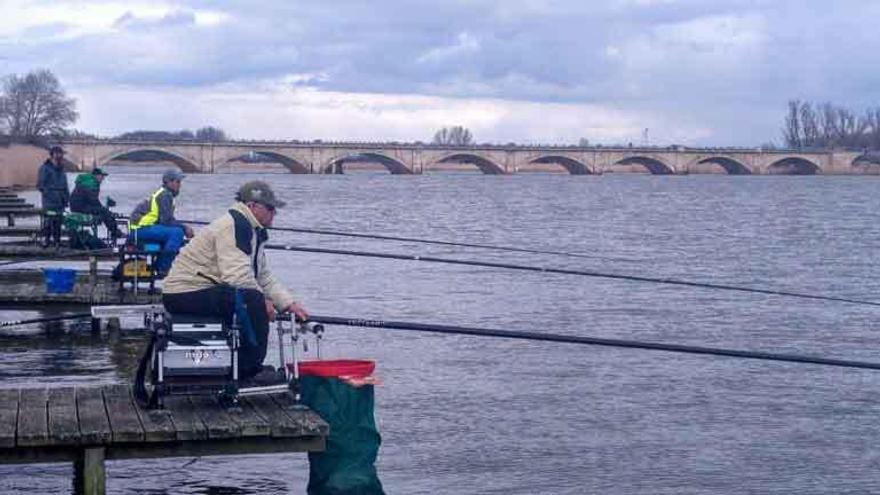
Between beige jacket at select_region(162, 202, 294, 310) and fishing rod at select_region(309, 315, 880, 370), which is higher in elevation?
beige jacket at select_region(162, 202, 294, 310)

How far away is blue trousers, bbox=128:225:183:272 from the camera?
16516mm

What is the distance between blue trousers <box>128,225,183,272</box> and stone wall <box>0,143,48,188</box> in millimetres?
54729

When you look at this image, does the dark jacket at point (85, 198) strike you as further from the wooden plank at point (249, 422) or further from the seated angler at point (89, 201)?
the wooden plank at point (249, 422)

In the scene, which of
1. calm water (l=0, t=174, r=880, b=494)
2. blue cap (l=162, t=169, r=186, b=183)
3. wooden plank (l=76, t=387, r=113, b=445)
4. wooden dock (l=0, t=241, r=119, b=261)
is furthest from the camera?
wooden dock (l=0, t=241, r=119, b=261)

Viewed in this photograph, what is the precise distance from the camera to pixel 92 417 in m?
9.55

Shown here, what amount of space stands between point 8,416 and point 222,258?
1611 millimetres

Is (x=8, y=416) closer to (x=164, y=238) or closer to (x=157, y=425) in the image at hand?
(x=157, y=425)

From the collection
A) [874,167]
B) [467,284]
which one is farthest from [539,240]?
[874,167]

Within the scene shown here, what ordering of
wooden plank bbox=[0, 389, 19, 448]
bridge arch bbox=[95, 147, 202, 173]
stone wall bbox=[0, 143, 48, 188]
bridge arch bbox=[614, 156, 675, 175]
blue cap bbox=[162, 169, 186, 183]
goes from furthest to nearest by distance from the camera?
bridge arch bbox=[614, 156, 675, 175] < bridge arch bbox=[95, 147, 202, 173] < stone wall bbox=[0, 143, 48, 188] < blue cap bbox=[162, 169, 186, 183] < wooden plank bbox=[0, 389, 19, 448]

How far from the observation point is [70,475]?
12.1m

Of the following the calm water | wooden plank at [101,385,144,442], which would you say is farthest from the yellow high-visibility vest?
wooden plank at [101,385,144,442]

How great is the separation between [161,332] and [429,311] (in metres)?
15.5

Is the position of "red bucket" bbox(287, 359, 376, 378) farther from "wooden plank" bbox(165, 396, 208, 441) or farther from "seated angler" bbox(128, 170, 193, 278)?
"seated angler" bbox(128, 170, 193, 278)

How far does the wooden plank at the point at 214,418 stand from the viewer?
9180 millimetres
